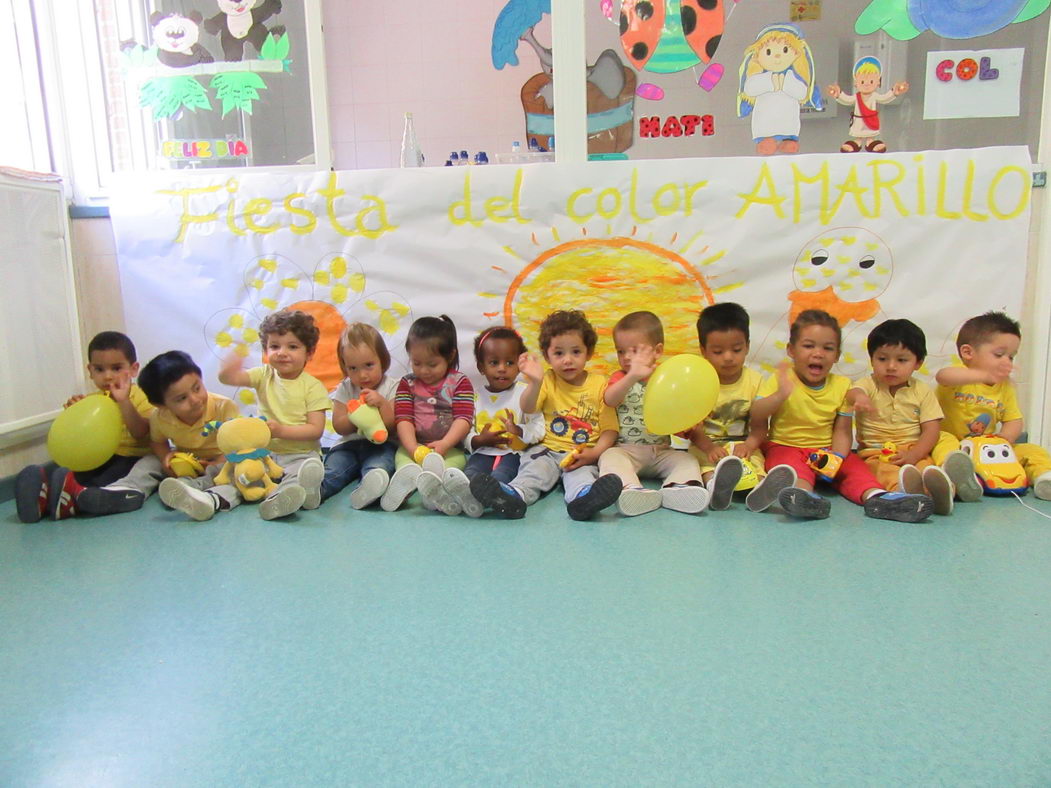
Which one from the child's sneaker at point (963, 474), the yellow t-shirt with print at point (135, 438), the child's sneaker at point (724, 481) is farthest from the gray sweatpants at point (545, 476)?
the yellow t-shirt with print at point (135, 438)

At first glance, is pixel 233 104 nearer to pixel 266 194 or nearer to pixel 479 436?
pixel 266 194

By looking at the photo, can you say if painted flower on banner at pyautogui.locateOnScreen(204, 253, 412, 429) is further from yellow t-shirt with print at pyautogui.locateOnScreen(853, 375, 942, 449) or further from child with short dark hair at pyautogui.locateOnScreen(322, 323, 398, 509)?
yellow t-shirt with print at pyautogui.locateOnScreen(853, 375, 942, 449)

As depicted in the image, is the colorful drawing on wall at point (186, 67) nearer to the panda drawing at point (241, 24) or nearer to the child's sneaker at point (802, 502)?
the panda drawing at point (241, 24)

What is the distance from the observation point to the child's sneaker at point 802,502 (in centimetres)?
201

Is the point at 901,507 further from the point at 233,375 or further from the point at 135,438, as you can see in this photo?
the point at 135,438

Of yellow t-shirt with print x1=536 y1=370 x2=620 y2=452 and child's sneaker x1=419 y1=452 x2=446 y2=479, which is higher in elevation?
yellow t-shirt with print x1=536 y1=370 x2=620 y2=452

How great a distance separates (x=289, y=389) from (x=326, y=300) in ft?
1.53

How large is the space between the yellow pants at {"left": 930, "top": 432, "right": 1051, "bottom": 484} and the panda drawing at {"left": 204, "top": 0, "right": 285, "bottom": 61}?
A: 2650 mm

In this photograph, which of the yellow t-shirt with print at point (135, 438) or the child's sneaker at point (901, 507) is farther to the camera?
the yellow t-shirt with print at point (135, 438)

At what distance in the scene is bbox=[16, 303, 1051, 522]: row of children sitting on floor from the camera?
2.16 m

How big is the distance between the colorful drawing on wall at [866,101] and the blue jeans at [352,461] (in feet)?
6.22

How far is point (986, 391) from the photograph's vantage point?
2367 millimetres

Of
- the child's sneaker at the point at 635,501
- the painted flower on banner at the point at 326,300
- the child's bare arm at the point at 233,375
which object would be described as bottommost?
the child's sneaker at the point at 635,501

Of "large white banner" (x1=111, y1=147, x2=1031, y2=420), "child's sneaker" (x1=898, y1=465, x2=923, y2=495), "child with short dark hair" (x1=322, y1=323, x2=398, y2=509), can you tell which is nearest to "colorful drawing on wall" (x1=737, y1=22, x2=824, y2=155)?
"large white banner" (x1=111, y1=147, x2=1031, y2=420)
